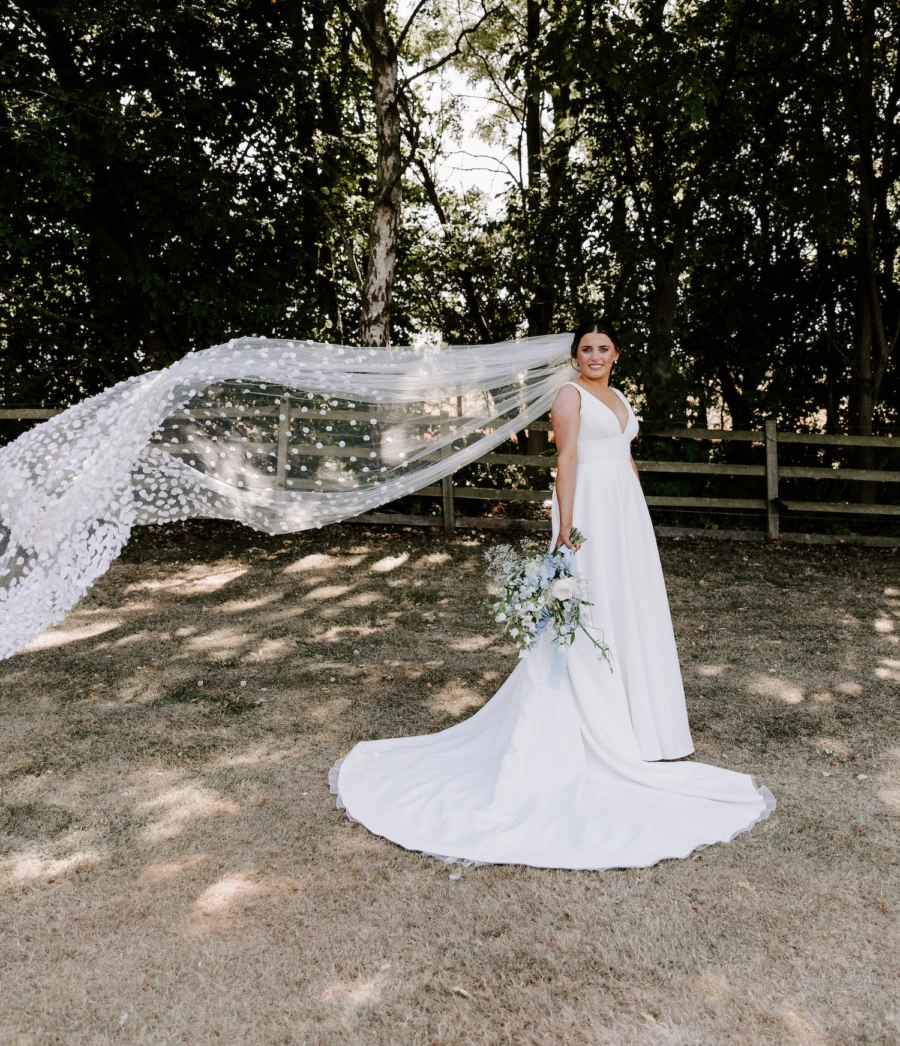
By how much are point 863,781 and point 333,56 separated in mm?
10751

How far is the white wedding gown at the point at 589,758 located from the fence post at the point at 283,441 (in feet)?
5.03

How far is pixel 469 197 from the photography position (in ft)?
42.3

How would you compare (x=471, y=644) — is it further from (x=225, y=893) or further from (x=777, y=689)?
(x=225, y=893)

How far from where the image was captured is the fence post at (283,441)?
484 cm

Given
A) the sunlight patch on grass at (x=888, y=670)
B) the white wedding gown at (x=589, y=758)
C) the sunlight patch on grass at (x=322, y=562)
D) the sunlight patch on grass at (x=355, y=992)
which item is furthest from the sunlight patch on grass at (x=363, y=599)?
the sunlight patch on grass at (x=355, y=992)

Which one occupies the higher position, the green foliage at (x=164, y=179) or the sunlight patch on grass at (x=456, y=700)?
the green foliage at (x=164, y=179)

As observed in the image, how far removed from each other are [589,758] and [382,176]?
695 centimetres

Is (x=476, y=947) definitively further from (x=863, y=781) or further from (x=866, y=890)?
(x=863, y=781)

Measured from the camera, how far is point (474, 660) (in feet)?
20.6

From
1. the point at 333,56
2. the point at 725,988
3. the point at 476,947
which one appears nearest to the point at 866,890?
the point at 725,988

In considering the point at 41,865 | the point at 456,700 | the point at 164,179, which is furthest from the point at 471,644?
the point at 164,179

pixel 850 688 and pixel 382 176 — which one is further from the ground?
pixel 382 176

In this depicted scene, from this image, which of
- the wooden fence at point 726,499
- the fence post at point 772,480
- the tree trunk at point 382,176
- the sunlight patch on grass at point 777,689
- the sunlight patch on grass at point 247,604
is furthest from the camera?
the fence post at point 772,480

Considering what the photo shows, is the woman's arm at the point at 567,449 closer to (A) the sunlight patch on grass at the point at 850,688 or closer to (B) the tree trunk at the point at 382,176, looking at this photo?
(A) the sunlight patch on grass at the point at 850,688
